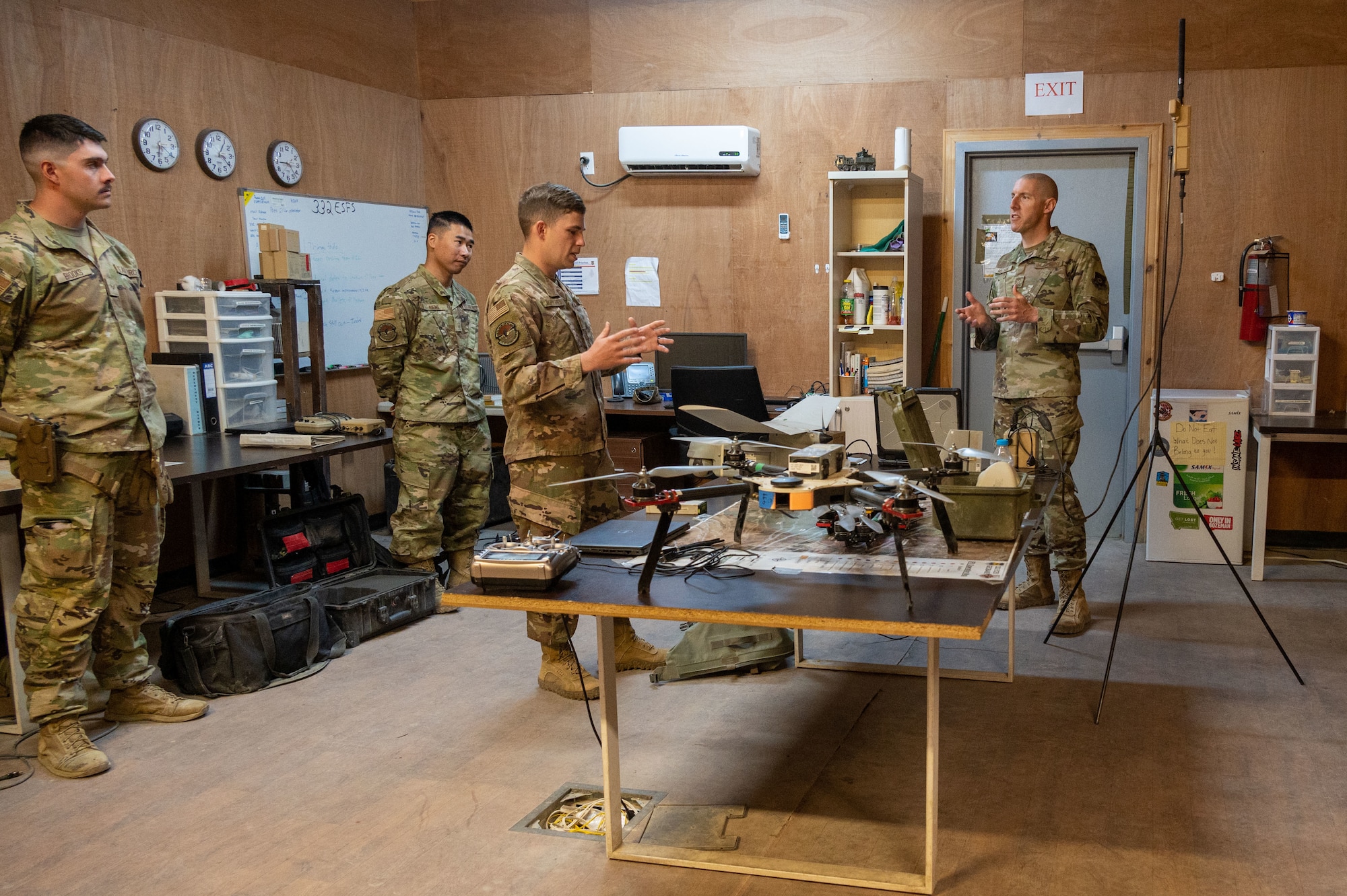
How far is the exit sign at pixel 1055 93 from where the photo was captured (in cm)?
591

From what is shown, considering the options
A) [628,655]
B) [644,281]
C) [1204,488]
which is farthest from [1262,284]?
[628,655]

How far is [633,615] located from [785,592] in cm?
33

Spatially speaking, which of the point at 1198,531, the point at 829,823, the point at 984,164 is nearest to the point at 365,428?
the point at 829,823

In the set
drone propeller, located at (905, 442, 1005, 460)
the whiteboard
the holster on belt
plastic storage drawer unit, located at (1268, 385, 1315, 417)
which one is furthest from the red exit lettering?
the holster on belt

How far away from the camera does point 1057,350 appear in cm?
462

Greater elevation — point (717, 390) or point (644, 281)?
point (644, 281)

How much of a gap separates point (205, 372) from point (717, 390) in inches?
95.4

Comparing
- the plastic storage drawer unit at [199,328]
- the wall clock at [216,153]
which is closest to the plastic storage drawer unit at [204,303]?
the plastic storage drawer unit at [199,328]

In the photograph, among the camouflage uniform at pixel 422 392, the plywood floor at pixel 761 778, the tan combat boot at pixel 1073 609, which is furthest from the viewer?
the camouflage uniform at pixel 422 392

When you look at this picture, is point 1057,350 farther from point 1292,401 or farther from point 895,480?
point 895,480

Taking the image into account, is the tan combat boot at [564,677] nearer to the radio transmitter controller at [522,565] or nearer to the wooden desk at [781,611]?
the wooden desk at [781,611]

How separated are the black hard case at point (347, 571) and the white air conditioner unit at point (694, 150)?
260cm

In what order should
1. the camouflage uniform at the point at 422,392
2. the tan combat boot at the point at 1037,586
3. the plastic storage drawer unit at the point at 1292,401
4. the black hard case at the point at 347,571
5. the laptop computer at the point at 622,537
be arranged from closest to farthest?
the laptop computer at the point at 622,537, the black hard case at the point at 347,571, the tan combat boot at the point at 1037,586, the camouflage uniform at the point at 422,392, the plastic storage drawer unit at the point at 1292,401

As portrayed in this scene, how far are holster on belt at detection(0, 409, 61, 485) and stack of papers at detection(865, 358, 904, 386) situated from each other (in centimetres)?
403
